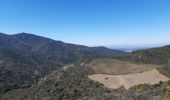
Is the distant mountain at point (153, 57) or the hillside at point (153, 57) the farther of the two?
the distant mountain at point (153, 57)

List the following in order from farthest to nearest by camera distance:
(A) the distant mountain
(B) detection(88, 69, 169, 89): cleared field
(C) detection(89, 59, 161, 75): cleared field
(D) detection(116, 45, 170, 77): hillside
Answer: (A) the distant mountain
(D) detection(116, 45, 170, 77): hillside
(C) detection(89, 59, 161, 75): cleared field
(B) detection(88, 69, 169, 89): cleared field

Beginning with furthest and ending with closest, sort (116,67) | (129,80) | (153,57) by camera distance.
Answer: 1. (153,57)
2. (116,67)
3. (129,80)

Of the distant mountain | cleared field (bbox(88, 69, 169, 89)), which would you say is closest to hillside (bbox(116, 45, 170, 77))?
the distant mountain

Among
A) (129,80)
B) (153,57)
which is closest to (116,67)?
(129,80)

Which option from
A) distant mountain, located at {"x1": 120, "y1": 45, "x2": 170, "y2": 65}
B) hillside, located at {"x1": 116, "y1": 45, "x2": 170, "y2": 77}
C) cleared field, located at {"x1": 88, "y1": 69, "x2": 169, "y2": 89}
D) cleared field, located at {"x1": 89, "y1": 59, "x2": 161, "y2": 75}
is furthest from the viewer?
distant mountain, located at {"x1": 120, "y1": 45, "x2": 170, "y2": 65}

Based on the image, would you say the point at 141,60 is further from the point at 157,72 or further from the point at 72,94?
the point at 72,94

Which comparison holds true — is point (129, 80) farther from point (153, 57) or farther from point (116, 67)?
point (153, 57)

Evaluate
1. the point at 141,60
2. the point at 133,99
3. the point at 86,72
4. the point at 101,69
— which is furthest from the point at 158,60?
the point at 133,99

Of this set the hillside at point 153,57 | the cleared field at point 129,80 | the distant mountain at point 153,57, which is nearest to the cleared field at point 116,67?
the hillside at point 153,57

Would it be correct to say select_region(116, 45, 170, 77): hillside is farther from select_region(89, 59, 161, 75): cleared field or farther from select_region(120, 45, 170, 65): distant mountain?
select_region(89, 59, 161, 75): cleared field

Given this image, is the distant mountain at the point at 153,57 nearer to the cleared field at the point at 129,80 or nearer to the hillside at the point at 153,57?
the hillside at the point at 153,57
